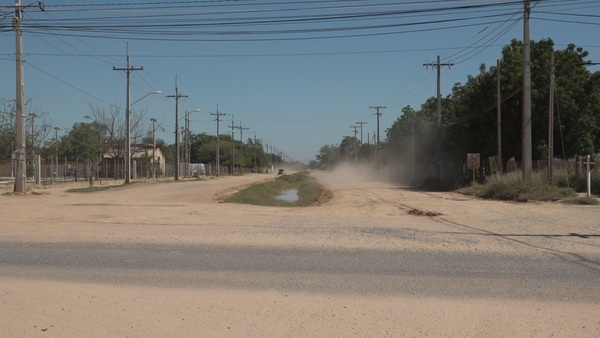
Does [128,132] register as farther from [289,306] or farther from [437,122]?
[289,306]

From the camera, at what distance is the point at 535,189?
28.3 metres

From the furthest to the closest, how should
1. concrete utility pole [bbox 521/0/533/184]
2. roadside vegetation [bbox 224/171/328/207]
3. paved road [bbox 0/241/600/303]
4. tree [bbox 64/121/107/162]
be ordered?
tree [bbox 64/121/107/162]
concrete utility pole [bbox 521/0/533/184]
roadside vegetation [bbox 224/171/328/207]
paved road [bbox 0/241/600/303]

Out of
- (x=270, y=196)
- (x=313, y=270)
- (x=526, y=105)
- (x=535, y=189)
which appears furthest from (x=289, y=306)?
(x=270, y=196)

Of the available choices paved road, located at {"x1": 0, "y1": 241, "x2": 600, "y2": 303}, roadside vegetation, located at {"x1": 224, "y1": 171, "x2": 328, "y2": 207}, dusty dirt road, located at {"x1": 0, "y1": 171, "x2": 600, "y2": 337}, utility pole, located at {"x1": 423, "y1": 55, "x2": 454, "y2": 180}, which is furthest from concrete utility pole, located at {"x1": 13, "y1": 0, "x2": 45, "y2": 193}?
utility pole, located at {"x1": 423, "y1": 55, "x2": 454, "y2": 180}

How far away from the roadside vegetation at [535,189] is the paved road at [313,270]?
1710cm

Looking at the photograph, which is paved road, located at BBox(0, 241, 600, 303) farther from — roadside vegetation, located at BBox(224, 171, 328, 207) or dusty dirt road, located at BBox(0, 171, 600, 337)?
roadside vegetation, located at BBox(224, 171, 328, 207)

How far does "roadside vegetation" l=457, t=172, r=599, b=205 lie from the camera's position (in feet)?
88.7

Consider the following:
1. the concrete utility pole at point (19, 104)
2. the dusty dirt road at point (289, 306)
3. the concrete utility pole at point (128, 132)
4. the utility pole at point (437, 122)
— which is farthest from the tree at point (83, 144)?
the dusty dirt road at point (289, 306)

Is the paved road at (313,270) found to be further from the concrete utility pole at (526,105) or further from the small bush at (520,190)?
the concrete utility pole at (526,105)

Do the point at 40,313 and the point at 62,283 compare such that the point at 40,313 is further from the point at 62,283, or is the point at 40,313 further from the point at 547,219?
the point at 547,219

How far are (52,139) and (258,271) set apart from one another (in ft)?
250

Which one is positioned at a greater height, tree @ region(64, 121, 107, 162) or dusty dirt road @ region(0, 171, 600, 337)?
tree @ region(64, 121, 107, 162)

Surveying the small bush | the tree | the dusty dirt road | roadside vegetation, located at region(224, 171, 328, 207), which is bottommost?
roadside vegetation, located at region(224, 171, 328, 207)

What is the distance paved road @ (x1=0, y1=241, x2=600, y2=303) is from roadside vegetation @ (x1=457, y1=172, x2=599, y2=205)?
17099mm
